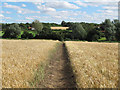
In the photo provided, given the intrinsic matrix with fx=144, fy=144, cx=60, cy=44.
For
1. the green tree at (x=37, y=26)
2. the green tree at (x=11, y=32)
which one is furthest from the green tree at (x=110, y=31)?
the green tree at (x=37, y=26)

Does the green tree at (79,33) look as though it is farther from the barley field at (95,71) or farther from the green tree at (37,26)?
the barley field at (95,71)

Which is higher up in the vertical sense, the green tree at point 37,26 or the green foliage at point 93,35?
the green tree at point 37,26

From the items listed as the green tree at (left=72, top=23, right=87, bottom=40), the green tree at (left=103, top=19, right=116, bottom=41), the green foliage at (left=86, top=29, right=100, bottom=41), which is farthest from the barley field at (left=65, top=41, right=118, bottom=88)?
the green tree at (left=72, top=23, right=87, bottom=40)

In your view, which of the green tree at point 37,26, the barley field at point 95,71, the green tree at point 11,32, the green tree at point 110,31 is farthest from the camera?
the green tree at point 37,26

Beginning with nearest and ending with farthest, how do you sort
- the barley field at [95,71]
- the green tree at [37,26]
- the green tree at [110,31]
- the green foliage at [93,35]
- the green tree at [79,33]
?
the barley field at [95,71], the green tree at [110,31], the green foliage at [93,35], the green tree at [79,33], the green tree at [37,26]

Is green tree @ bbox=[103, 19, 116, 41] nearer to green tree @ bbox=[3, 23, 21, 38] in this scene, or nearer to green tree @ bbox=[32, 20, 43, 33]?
green tree @ bbox=[3, 23, 21, 38]

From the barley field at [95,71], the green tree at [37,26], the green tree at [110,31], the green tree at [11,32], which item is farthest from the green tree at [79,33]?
the barley field at [95,71]

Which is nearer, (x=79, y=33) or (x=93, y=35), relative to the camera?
(x=93, y=35)

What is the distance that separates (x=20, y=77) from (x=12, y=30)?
3792 inches

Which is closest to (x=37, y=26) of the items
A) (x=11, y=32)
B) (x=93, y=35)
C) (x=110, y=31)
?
(x=11, y=32)

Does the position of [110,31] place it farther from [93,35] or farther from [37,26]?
[37,26]

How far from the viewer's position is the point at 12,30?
9725 centimetres

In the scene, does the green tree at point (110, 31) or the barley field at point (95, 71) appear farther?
the green tree at point (110, 31)

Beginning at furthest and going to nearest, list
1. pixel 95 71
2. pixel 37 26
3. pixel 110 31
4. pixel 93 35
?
pixel 37 26 < pixel 93 35 < pixel 110 31 < pixel 95 71
